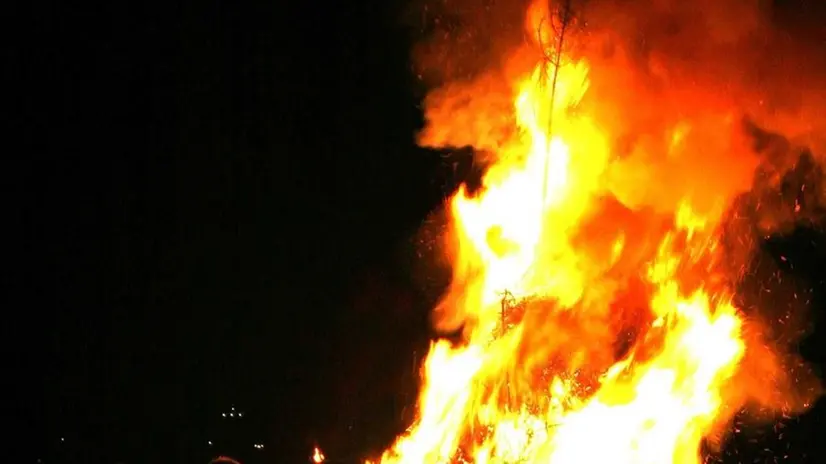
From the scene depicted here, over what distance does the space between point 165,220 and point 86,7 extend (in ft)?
5.24

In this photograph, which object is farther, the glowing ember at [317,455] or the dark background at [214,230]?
the dark background at [214,230]

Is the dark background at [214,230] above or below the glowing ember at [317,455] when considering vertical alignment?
above

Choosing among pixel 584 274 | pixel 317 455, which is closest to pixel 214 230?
pixel 317 455

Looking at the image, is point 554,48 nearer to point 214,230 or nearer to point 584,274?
point 584,274

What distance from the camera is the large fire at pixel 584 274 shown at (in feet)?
16.4

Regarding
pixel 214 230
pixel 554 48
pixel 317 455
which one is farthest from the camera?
pixel 214 230

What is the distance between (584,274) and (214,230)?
2.81 meters

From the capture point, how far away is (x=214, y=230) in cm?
625

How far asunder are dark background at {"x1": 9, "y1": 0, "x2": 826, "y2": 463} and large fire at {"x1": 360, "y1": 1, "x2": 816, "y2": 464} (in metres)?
0.90

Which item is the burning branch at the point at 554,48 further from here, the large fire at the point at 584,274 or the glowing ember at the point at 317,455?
the glowing ember at the point at 317,455

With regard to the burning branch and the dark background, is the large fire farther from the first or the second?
the dark background

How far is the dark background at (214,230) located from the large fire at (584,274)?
90cm

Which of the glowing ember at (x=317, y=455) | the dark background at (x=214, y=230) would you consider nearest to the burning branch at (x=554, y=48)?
the dark background at (x=214, y=230)

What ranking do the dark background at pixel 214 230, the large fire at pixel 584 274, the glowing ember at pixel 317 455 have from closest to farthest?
the large fire at pixel 584 274
the glowing ember at pixel 317 455
the dark background at pixel 214 230
